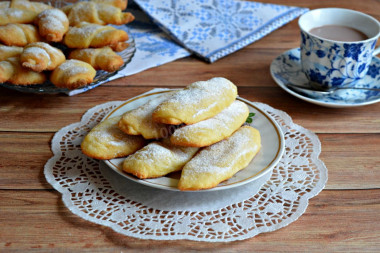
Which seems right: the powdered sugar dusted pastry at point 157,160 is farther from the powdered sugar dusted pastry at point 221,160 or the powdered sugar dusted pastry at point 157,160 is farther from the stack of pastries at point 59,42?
the stack of pastries at point 59,42

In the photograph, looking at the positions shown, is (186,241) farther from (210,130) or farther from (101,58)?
(101,58)

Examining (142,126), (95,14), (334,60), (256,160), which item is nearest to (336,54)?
(334,60)

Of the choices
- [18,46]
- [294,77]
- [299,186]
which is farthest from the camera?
[294,77]

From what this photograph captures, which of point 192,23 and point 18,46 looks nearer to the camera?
point 18,46

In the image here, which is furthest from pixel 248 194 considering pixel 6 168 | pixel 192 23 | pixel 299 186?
pixel 192 23

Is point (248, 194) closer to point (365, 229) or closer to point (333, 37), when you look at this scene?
point (365, 229)

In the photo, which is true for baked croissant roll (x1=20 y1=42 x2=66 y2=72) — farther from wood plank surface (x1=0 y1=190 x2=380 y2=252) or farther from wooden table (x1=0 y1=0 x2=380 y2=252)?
wood plank surface (x1=0 y1=190 x2=380 y2=252)

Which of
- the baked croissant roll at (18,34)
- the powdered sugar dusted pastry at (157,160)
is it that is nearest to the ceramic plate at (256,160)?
the powdered sugar dusted pastry at (157,160)

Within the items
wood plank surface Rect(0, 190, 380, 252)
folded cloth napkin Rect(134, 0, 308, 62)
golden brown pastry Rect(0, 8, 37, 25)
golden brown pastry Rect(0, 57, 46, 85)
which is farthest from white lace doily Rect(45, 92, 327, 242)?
folded cloth napkin Rect(134, 0, 308, 62)
